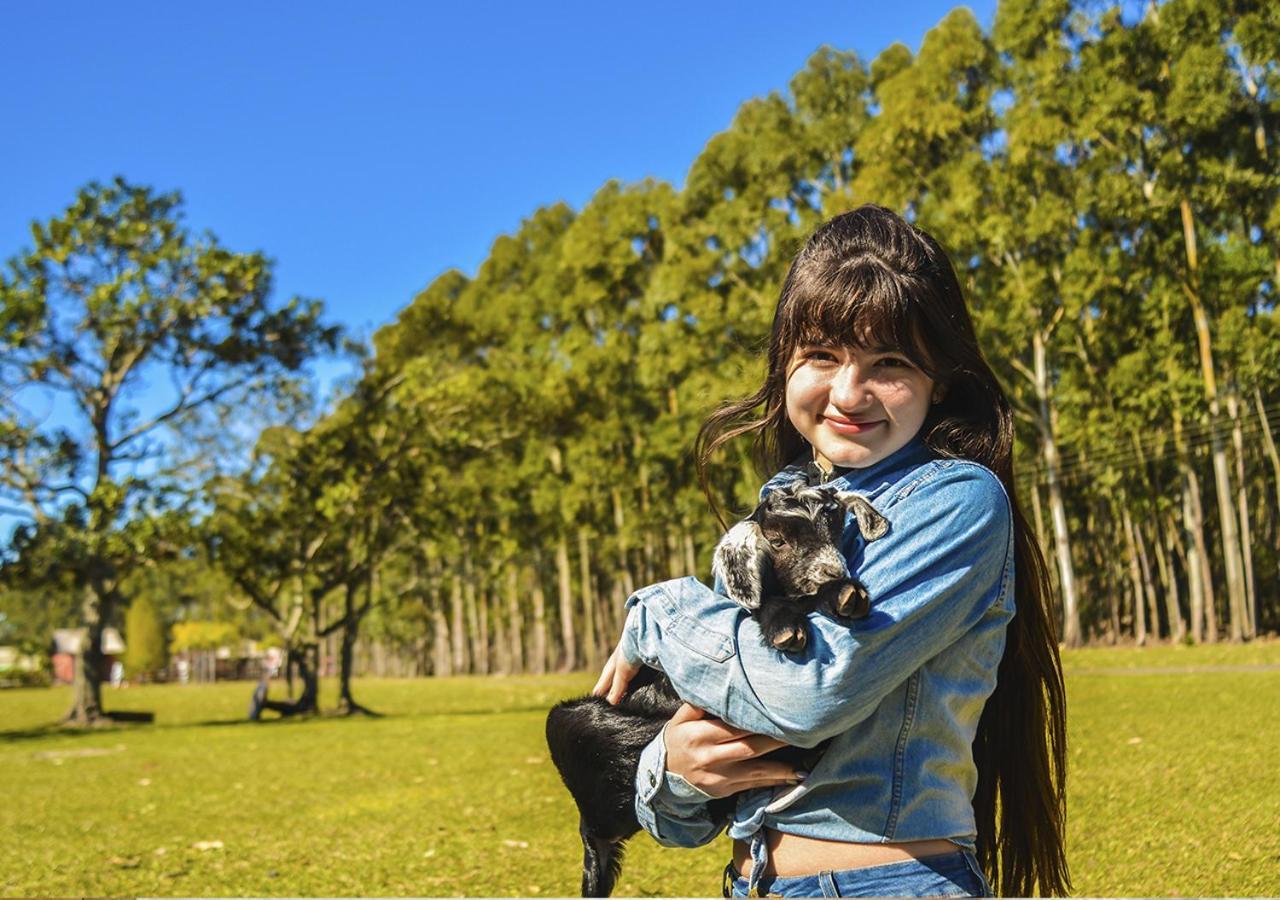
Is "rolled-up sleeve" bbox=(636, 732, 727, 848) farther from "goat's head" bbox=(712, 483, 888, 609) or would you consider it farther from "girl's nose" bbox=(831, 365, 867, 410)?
"girl's nose" bbox=(831, 365, 867, 410)

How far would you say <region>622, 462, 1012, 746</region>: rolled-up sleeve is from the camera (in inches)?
63.6

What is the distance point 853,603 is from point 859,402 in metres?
0.36

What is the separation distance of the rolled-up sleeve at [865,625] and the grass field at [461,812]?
3.10 m

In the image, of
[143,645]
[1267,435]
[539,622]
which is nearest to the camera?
[1267,435]

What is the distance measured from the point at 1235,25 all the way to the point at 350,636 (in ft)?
65.3

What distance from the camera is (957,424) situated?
6.45 ft

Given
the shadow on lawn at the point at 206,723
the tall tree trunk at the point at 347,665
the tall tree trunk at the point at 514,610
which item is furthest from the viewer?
the tall tree trunk at the point at 514,610

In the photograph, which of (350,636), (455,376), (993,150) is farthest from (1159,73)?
(350,636)

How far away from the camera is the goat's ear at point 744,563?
173 cm

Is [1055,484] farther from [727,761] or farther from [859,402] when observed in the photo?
[727,761]

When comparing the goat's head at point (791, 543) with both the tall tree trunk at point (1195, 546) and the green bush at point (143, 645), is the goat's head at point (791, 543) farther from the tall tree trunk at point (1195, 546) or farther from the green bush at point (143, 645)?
the green bush at point (143, 645)

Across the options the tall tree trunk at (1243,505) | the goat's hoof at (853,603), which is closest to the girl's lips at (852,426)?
the goat's hoof at (853,603)

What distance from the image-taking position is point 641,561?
125ft

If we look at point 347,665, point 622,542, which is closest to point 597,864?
point 347,665
